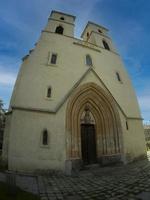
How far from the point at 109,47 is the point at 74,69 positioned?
22.3 ft

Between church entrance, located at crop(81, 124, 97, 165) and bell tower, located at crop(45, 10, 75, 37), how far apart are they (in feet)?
30.8

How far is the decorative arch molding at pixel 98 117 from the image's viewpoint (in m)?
10.5

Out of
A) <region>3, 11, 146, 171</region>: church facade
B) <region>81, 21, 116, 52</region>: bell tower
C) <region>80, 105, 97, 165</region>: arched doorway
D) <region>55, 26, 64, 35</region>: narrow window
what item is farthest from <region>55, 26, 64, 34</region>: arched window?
<region>80, 105, 97, 165</region>: arched doorway

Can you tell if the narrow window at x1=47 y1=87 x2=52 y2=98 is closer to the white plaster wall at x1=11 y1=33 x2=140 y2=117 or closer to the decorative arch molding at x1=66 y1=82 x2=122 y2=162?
the white plaster wall at x1=11 y1=33 x2=140 y2=117

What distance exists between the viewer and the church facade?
9070 millimetres

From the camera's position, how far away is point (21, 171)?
330 inches

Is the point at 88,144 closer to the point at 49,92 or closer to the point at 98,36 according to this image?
the point at 49,92

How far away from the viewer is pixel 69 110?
10.5 meters

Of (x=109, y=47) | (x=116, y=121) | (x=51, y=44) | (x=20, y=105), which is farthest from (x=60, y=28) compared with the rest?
(x=116, y=121)

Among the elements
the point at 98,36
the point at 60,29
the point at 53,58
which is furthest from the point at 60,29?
the point at 53,58

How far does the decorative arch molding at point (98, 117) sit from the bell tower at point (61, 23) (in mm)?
6824

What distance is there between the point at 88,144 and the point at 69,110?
326 cm

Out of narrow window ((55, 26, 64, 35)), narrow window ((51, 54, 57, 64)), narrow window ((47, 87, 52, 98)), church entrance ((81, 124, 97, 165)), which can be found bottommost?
church entrance ((81, 124, 97, 165))

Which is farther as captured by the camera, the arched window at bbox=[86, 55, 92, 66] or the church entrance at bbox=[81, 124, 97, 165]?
the arched window at bbox=[86, 55, 92, 66]
